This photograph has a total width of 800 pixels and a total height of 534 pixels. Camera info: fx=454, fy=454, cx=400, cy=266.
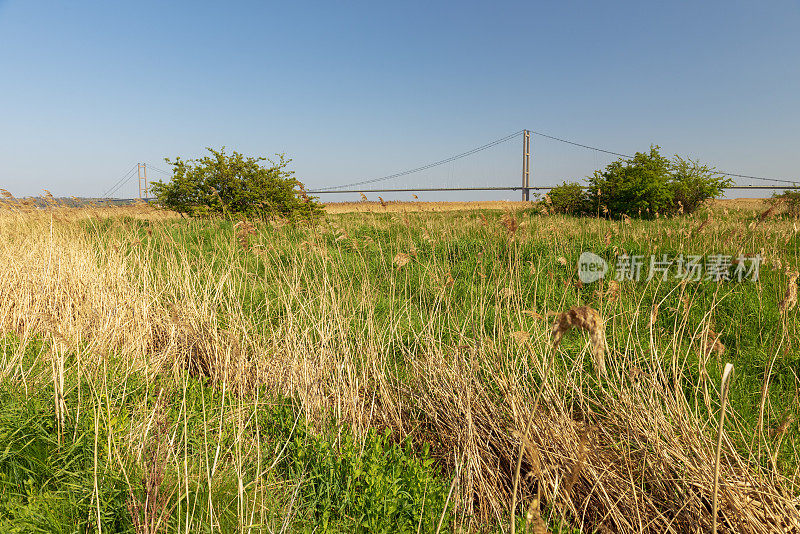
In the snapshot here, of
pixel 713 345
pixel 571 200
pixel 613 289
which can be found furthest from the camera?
pixel 571 200

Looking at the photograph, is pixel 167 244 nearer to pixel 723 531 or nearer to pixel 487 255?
pixel 487 255

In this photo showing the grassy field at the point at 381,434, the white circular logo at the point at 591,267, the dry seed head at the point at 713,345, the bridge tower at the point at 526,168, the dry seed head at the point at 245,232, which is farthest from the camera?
the bridge tower at the point at 526,168

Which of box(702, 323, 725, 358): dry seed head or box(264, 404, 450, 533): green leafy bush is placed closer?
box(264, 404, 450, 533): green leafy bush

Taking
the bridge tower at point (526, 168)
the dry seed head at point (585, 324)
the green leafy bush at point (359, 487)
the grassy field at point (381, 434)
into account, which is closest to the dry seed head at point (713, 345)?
the grassy field at point (381, 434)

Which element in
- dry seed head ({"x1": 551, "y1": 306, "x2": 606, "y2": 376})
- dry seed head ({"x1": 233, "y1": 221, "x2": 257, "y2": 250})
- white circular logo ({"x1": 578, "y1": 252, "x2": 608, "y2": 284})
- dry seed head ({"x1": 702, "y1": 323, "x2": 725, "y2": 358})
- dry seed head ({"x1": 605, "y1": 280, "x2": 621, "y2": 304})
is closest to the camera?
dry seed head ({"x1": 551, "y1": 306, "x2": 606, "y2": 376})

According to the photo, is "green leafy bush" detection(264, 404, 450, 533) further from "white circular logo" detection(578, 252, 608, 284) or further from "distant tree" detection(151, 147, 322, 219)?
"distant tree" detection(151, 147, 322, 219)

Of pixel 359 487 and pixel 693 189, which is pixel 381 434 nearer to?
pixel 359 487

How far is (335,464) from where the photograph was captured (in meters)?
2.04

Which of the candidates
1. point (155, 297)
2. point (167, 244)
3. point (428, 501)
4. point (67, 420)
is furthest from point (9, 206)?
point (428, 501)

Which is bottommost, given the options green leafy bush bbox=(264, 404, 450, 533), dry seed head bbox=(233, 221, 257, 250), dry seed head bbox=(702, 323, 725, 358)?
green leafy bush bbox=(264, 404, 450, 533)

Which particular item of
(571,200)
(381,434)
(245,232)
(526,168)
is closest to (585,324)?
(381,434)

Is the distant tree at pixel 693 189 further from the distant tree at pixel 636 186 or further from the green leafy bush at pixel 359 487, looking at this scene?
the green leafy bush at pixel 359 487

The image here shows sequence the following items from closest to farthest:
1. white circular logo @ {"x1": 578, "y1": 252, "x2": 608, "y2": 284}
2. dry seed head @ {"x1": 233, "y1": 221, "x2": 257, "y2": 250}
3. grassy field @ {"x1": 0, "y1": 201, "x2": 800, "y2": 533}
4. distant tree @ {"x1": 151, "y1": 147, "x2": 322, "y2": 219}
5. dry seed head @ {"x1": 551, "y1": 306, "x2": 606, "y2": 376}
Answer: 1. dry seed head @ {"x1": 551, "y1": 306, "x2": 606, "y2": 376}
2. grassy field @ {"x1": 0, "y1": 201, "x2": 800, "y2": 533}
3. dry seed head @ {"x1": 233, "y1": 221, "x2": 257, "y2": 250}
4. white circular logo @ {"x1": 578, "y1": 252, "x2": 608, "y2": 284}
5. distant tree @ {"x1": 151, "y1": 147, "x2": 322, "y2": 219}

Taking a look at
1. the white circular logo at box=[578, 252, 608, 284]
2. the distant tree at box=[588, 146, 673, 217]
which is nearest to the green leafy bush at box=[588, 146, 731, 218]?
the distant tree at box=[588, 146, 673, 217]
